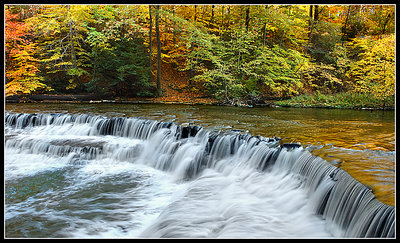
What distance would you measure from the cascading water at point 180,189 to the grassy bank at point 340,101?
907 centimetres

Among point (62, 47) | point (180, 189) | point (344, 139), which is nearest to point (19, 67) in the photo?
point (62, 47)

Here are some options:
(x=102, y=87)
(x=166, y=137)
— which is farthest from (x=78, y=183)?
(x=102, y=87)

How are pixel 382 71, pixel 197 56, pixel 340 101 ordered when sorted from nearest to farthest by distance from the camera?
pixel 382 71 < pixel 340 101 < pixel 197 56

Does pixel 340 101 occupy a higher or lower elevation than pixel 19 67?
lower

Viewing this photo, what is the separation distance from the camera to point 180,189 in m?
5.93

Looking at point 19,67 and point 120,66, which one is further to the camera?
point 120,66

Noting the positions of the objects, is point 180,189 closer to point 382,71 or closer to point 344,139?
point 344,139

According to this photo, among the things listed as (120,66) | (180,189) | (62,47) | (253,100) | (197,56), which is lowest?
(180,189)

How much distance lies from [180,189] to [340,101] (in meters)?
12.1

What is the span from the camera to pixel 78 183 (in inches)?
237

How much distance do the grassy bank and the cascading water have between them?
9065mm

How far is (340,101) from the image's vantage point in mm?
14555

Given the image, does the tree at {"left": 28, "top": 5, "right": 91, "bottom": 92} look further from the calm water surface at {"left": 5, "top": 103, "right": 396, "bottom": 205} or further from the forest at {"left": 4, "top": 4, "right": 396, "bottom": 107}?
the calm water surface at {"left": 5, "top": 103, "right": 396, "bottom": 205}

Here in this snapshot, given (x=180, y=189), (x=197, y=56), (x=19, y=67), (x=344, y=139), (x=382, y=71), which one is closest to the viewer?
(x=180, y=189)
